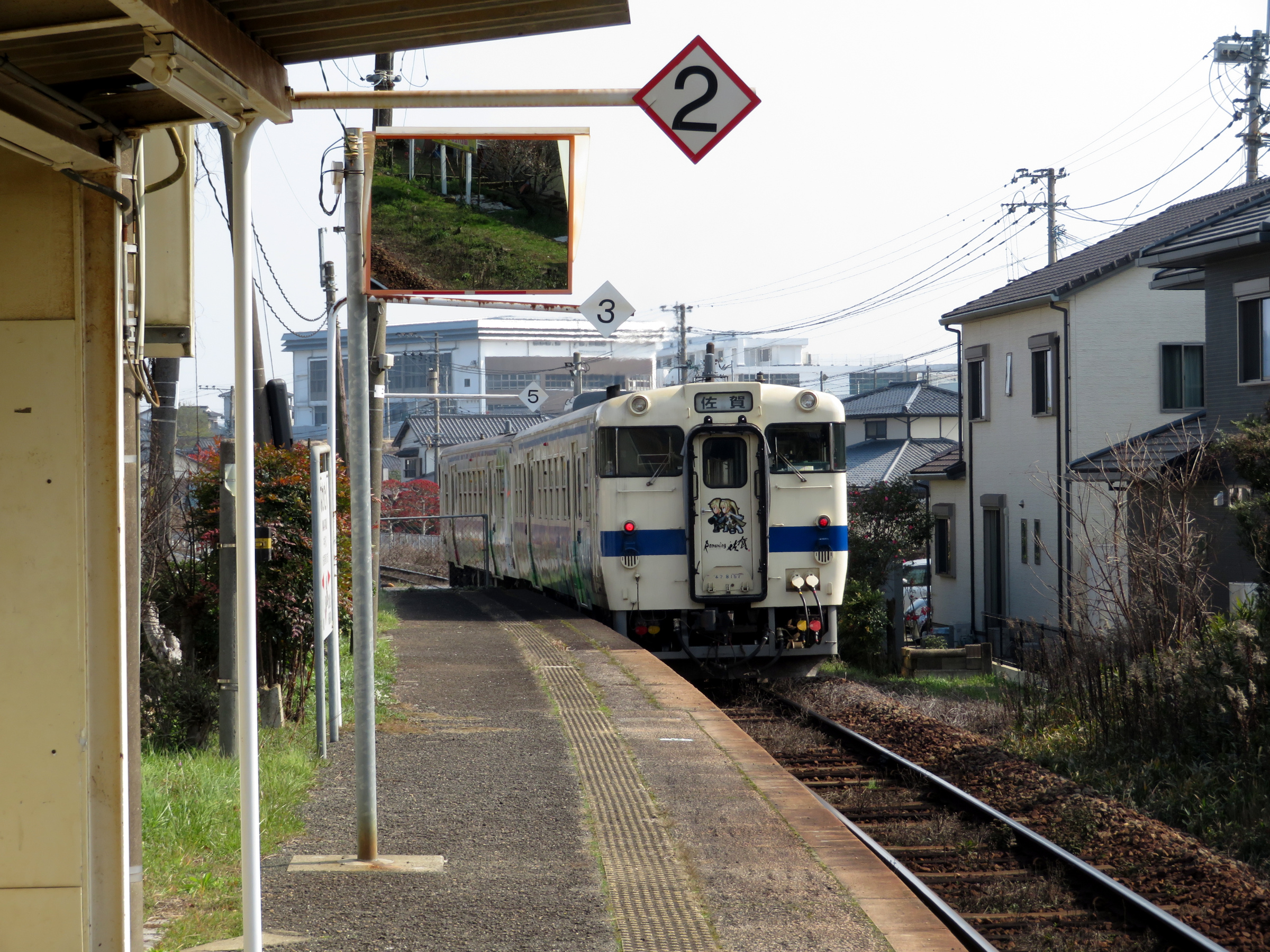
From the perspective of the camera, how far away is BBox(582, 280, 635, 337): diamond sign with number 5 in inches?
598

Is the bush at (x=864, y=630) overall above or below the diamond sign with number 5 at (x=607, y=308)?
A: below

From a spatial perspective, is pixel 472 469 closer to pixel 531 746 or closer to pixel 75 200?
pixel 531 746

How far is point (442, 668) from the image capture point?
11.5 m

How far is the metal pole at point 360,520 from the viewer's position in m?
5.38

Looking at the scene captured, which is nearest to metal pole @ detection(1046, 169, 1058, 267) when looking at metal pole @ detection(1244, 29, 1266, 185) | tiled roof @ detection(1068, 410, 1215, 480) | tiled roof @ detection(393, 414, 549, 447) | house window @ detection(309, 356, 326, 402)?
metal pole @ detection(1244, 29, 1266, 185)

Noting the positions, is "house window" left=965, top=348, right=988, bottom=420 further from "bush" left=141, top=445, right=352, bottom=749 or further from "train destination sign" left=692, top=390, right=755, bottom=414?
"bush" left=141, top=445, right=352, bottom=749

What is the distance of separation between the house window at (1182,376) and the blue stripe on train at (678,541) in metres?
10.9

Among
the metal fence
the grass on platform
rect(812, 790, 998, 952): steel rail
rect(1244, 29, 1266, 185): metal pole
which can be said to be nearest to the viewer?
the grass on platform

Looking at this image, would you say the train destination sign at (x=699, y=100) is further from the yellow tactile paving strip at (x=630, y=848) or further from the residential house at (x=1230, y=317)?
the residential house at (x=1230, y=317)

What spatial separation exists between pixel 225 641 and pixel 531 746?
1.94 metres

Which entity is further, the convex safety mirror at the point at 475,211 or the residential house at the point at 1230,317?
the residential house at the point at 1230,317

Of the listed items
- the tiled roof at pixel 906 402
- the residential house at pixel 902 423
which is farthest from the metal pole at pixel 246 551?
the tiled roof at pixel 906 402

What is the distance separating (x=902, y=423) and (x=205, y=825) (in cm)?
3817

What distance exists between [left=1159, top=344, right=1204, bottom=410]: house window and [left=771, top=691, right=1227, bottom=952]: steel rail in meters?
13.5
